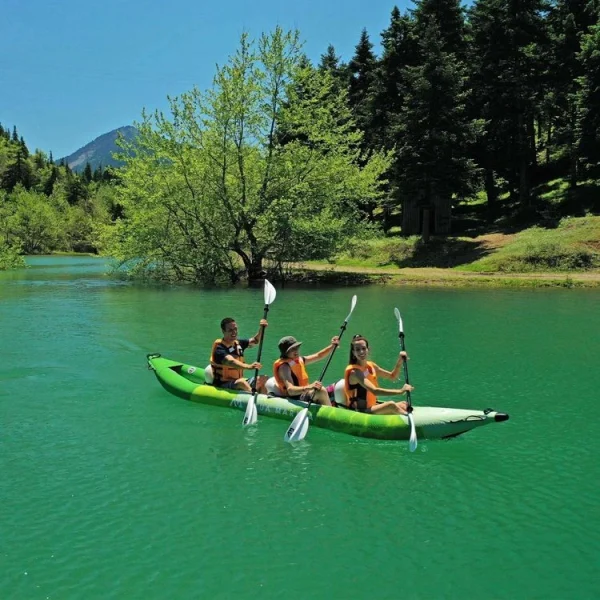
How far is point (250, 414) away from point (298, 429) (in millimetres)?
1076

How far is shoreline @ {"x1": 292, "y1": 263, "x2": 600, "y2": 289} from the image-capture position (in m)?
28.6

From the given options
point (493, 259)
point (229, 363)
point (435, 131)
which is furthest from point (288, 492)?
point (435, 131)

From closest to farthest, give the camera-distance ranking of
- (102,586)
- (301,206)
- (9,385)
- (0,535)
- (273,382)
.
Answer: (102,586)
(0,535)
(273,382)
(9,385)
(301,206)

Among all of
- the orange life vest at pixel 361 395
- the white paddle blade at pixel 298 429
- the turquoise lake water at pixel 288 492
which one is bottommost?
the turquoise lake water at pixel 288 492

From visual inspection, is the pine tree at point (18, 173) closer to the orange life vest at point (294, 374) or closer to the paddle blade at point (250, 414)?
the orange life vest at point (294, 374)

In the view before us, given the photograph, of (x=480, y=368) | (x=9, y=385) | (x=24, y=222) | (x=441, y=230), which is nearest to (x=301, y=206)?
(x=441, y=230)

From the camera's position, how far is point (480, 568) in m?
5.82

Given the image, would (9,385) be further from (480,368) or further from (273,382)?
(480,368)

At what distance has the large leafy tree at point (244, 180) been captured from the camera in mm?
29750

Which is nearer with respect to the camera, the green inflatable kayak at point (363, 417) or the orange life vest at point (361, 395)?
the green inflatable kayak at point (363, 417)

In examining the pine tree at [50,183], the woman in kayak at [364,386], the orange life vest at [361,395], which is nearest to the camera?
the woman in kayak at [364,386]

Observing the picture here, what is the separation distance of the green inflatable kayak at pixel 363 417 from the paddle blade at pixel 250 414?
198 mm

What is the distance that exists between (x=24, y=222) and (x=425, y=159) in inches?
2489

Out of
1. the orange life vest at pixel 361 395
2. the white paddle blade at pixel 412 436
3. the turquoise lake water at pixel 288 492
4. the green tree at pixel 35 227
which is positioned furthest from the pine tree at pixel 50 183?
the white paddle blade at pixel 412 436
